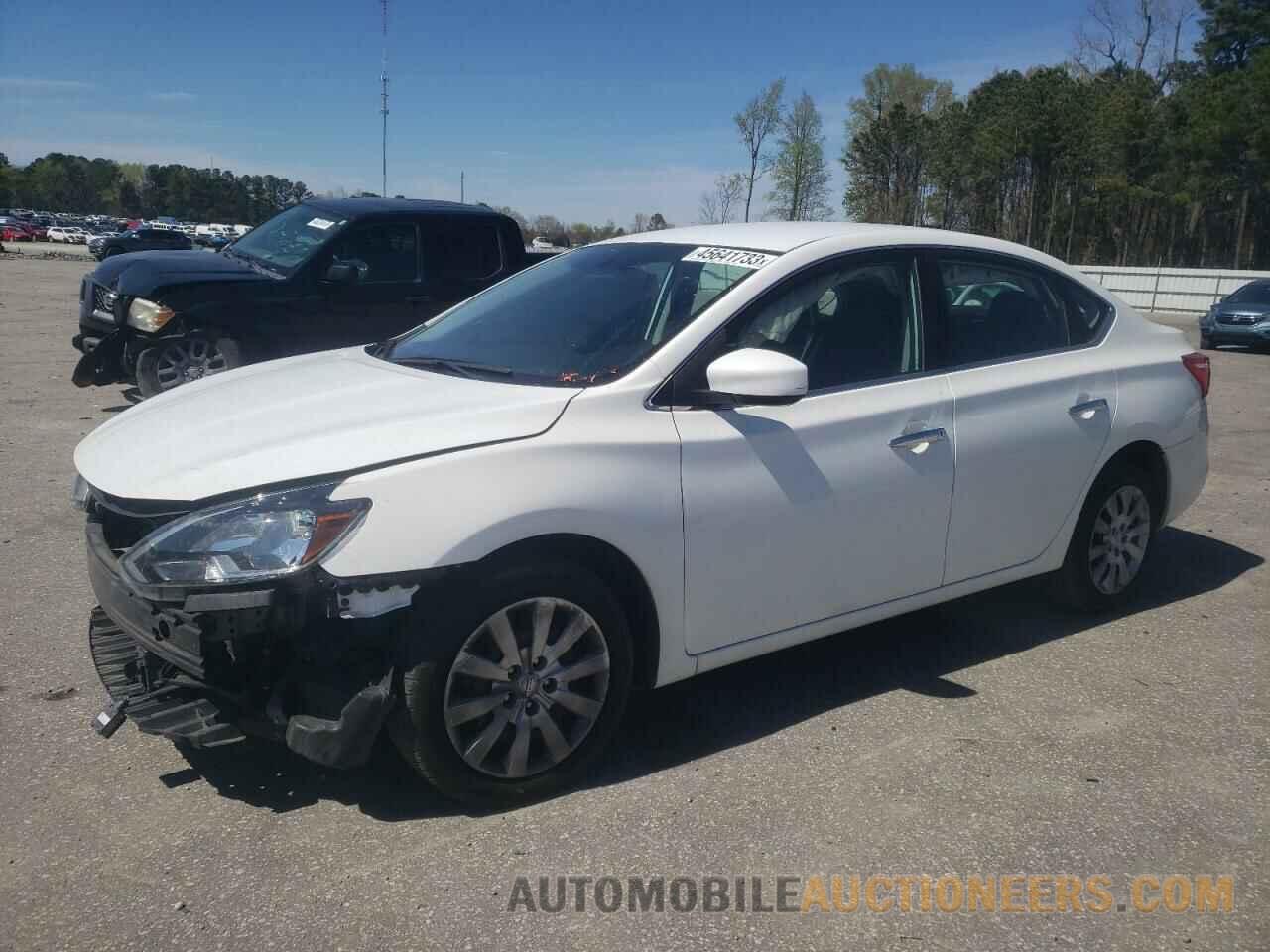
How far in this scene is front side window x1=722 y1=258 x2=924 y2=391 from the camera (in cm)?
378

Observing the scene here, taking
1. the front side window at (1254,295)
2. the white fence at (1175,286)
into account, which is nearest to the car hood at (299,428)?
the front side window at (1254,295)

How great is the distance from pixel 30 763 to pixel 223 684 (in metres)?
1.00

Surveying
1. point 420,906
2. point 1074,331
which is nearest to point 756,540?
point 420,906

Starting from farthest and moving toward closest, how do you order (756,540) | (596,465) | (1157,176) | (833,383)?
(1157,176), (833,383), (756,540), (596,465)

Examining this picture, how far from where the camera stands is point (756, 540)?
11.7 ft

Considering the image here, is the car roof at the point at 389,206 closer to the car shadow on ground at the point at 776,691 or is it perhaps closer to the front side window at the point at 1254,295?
the car shadow on ground at the point at 776,691

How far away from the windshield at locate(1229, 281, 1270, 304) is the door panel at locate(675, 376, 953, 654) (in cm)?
2054

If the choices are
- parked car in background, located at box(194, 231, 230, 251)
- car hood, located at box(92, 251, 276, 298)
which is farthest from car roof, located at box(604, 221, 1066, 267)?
parked car in background, located at box(194, 231, 230, 251)

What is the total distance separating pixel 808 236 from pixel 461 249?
5.75 m

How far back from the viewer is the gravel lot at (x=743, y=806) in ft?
8.95

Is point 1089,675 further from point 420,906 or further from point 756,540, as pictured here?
point 420,906

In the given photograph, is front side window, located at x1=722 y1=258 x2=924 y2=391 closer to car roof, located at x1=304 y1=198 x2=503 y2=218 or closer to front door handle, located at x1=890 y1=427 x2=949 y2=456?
front door handle, located at x1=890 y1=427 x2=949 y2=456

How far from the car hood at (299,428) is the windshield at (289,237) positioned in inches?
209

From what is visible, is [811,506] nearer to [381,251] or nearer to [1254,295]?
[381,251]
